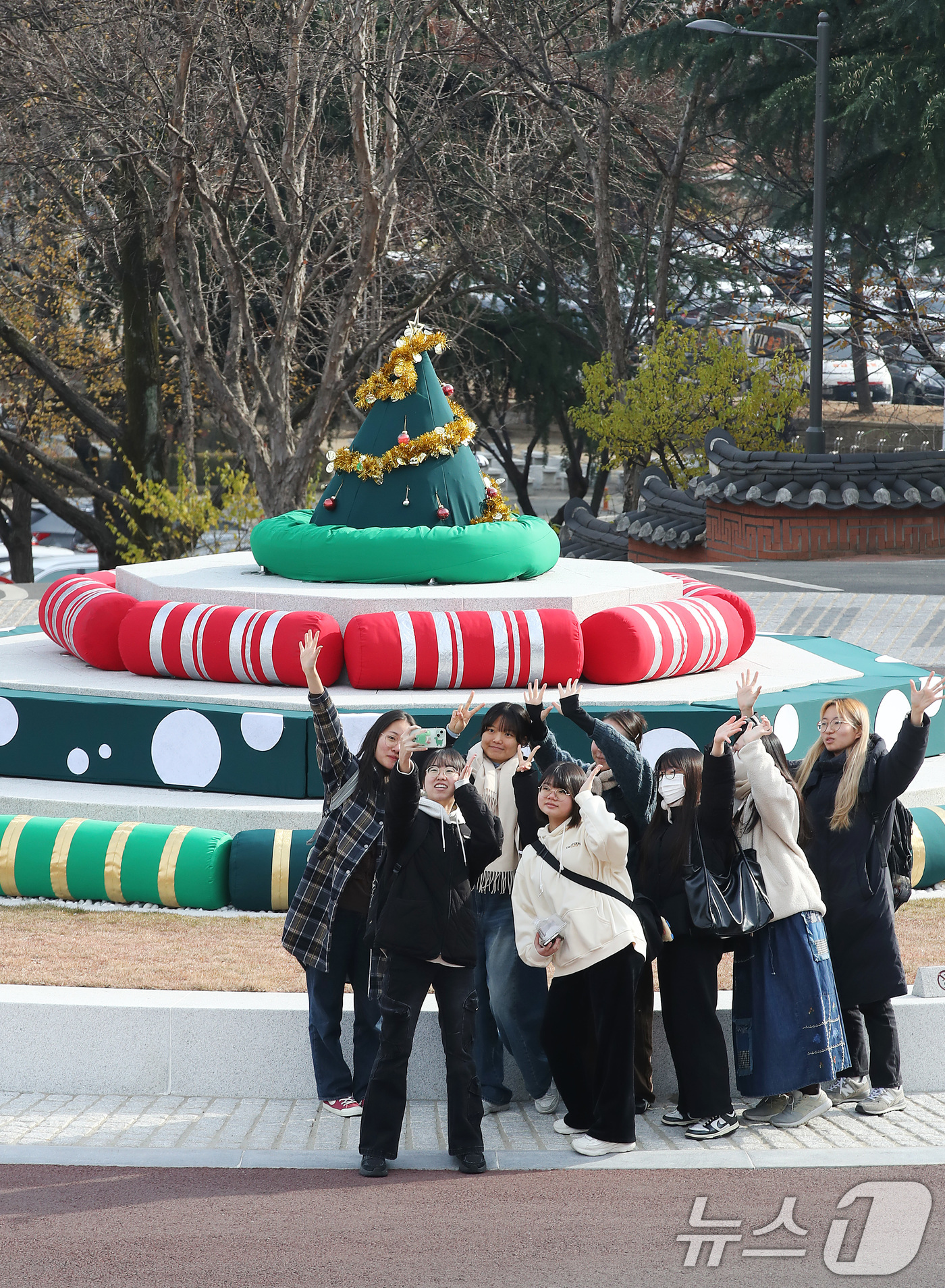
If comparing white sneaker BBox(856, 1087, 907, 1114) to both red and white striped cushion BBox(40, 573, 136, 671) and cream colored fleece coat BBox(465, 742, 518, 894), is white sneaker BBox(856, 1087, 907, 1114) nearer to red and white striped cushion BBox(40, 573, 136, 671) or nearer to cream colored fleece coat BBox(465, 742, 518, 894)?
cream colored fleece coat BBox(465, 742, 518, 894)

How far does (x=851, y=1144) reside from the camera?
4996mm

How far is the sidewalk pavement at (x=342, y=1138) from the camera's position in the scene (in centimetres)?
484

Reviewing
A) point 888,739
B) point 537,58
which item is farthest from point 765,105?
point 888,739

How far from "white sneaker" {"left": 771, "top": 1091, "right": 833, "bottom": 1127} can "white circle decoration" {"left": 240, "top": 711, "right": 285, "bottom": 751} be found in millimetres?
4229

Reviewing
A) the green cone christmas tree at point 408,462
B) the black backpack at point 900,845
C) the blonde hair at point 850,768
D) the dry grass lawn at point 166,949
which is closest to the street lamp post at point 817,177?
the green cone christmas tree at point 408,462

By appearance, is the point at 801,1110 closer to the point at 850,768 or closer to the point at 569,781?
the point at 850,768

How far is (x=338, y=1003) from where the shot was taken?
529 centimetres

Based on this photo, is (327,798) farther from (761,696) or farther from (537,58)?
(537,58)

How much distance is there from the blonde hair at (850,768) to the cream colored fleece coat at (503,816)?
1.07 m

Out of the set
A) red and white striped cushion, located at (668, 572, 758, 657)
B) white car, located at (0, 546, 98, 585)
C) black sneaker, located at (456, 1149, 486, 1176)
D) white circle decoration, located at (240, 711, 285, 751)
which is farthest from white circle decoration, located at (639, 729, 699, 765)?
white car, located at (0, 546, 98, 585)

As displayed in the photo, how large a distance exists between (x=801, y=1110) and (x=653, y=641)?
4.36 metres

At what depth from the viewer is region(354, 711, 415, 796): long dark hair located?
200 inches

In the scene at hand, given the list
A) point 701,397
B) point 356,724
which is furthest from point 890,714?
point 701,397

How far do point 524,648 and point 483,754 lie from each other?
3.53m
